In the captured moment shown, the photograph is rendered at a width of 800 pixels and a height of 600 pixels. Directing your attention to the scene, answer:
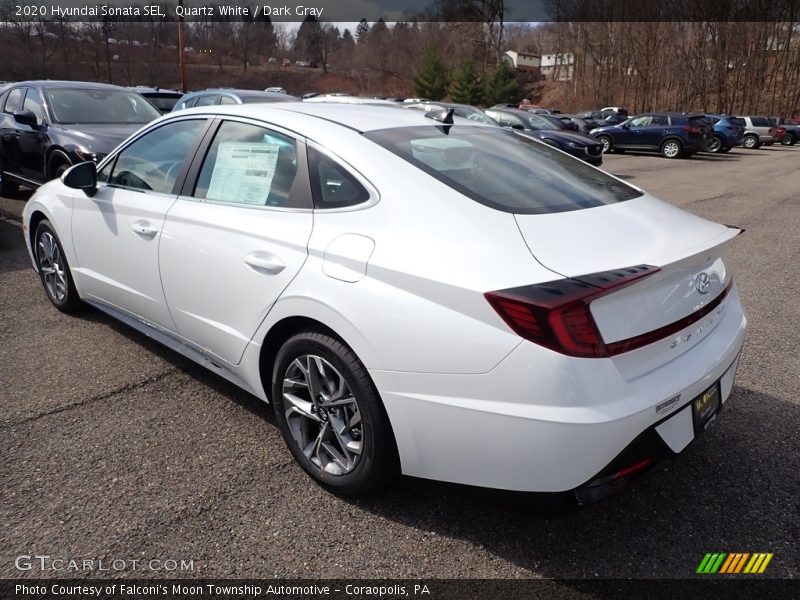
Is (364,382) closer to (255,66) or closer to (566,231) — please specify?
(566,231)

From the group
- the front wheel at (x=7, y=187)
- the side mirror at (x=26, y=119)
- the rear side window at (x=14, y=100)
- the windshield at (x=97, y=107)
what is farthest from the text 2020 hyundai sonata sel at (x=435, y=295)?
the front wheel at (x=7, y=187)

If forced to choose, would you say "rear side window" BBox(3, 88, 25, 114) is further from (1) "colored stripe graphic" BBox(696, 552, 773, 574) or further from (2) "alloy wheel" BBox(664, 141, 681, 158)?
(2) "alloy wheel" BBox(664, 141, 681, 158)

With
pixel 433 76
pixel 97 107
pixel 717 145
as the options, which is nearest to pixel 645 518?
pixel 97 107

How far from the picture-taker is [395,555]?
7.28 ft

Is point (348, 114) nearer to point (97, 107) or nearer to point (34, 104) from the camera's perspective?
point (97, 107)

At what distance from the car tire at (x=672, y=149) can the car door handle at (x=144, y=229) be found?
22235mm

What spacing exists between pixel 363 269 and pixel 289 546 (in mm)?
1077

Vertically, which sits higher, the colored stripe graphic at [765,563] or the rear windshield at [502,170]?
the rear windshield at [502,170]

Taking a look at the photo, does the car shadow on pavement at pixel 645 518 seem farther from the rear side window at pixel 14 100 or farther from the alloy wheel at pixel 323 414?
the rear side window at pixel 14 100

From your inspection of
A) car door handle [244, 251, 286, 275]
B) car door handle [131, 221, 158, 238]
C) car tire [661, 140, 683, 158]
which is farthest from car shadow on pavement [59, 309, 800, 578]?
car tire [661, 140, 683, 158]

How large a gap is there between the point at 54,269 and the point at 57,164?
11.7ft

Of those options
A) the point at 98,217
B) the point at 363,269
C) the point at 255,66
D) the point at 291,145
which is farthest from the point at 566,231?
the point at 255,66

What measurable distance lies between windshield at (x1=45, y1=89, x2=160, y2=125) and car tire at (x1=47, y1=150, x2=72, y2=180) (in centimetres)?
60

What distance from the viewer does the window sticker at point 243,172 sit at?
2.80 meters
